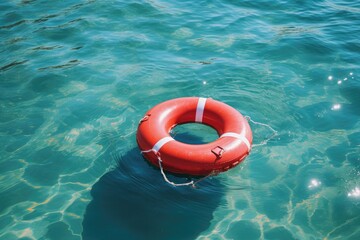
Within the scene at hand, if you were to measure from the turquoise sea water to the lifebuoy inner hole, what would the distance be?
1.0 inches

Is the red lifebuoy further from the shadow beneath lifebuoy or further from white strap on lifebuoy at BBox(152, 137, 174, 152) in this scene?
the shadow beneath lifebuoy

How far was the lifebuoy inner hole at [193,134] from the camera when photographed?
5145 mm

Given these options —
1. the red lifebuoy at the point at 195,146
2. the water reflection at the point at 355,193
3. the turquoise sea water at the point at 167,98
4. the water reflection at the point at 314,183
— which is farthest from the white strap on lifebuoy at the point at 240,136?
the water reflection at the point at 355,193

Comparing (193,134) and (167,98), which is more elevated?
(167,98)

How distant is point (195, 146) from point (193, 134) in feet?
3.41

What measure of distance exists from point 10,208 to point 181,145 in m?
2.18

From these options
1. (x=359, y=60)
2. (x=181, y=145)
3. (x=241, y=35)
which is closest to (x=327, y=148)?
(x=181, y=145)

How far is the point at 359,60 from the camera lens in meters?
6.93

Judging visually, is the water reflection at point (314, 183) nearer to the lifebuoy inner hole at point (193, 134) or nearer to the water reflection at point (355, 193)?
the water reflection at point (355, 193)

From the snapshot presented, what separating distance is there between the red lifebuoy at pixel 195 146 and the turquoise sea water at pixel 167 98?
42cm

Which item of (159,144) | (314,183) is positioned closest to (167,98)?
(159,144)

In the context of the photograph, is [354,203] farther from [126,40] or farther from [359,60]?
[126,40]

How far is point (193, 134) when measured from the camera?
5.25 m

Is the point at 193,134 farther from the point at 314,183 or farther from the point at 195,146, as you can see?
the point at 314,183
